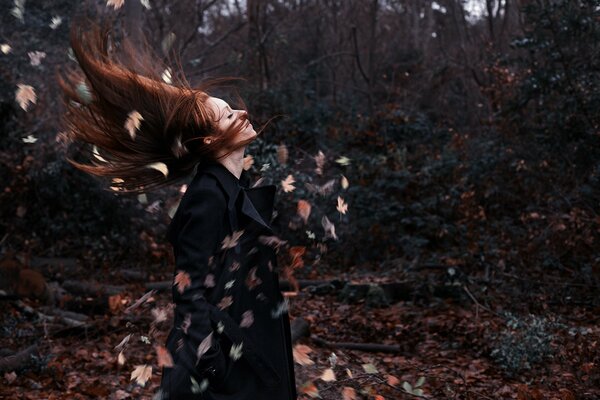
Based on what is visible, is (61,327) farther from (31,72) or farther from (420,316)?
(31,72)

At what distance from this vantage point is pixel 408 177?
11820 mm

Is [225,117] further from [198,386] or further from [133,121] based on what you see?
[198,386]

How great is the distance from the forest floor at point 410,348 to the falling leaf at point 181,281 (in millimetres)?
1983

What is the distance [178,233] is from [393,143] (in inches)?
422

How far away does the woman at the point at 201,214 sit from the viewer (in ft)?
8.59

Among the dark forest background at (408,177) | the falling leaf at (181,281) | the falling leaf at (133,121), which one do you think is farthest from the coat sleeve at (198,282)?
the dark forest background at (408,177)

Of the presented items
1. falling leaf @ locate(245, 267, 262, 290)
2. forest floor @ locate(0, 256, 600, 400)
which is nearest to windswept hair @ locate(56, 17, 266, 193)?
falling leaf @ locate(245, 267, 262, 290)

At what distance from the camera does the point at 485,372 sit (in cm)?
620

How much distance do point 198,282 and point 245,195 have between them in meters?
0.50

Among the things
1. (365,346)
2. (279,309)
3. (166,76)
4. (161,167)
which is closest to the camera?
(279,309)

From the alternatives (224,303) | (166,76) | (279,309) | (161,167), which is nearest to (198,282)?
(224,303)

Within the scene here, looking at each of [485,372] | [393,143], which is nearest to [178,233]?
[485,372]

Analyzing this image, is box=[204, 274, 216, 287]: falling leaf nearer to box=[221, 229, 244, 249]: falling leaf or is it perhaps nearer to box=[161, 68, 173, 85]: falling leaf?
box=[221, 229, 244, 249]: falling leaf

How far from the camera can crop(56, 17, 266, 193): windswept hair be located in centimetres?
298
